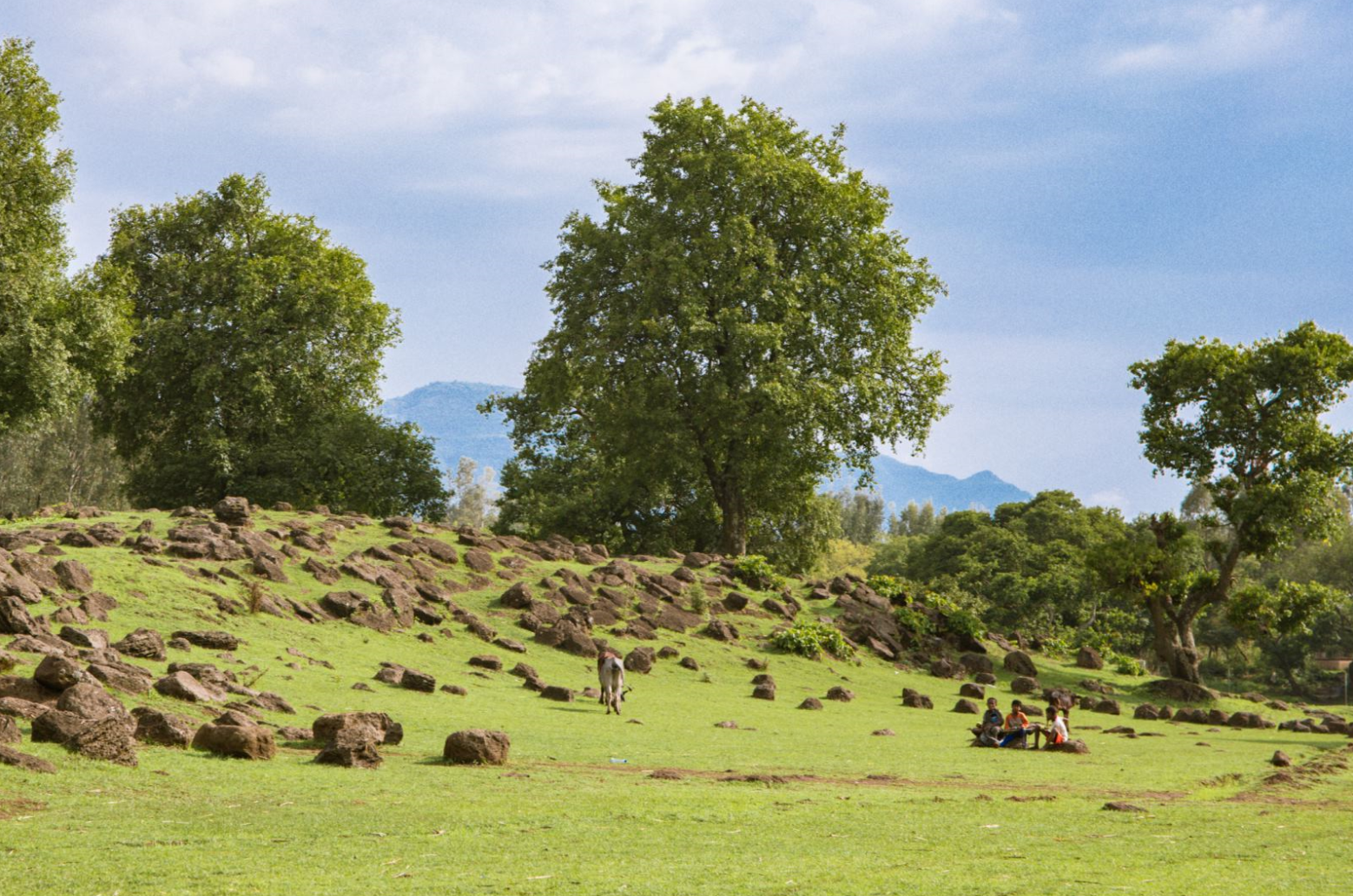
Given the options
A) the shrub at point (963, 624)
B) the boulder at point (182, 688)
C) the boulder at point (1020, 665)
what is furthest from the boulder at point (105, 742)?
the shrub at point (963, 624)

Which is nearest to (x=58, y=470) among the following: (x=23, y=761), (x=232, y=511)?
(x=232, y=511)

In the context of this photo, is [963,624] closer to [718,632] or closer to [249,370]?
[718,632]

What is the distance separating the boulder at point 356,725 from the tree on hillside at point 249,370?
3725 cm

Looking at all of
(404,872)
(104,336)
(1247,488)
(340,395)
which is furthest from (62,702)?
(340,395)

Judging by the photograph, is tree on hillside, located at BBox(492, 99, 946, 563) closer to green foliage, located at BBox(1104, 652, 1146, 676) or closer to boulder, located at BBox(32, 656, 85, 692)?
green foliage, located at BBox(1104, 652, 1146, 676)

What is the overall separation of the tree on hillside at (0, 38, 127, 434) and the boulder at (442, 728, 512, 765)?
1203 inches

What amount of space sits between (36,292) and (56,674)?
30.7 metres

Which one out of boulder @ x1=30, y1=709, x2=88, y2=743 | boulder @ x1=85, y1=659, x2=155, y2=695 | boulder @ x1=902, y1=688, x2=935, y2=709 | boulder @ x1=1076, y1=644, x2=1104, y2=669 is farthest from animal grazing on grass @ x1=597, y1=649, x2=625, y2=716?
boulder @ x1=1076, y1=644, x2=1104, y2=669

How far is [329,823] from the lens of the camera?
11.2 meters

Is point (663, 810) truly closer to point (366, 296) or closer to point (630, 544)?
point (630, 544)

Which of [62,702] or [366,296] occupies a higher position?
[366,296]

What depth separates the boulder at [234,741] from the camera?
1466 cm

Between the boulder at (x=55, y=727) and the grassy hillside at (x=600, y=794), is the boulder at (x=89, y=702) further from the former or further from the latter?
the grassy hillside at (x=600, y=794)

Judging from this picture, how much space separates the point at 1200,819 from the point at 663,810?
6459 millimetres
